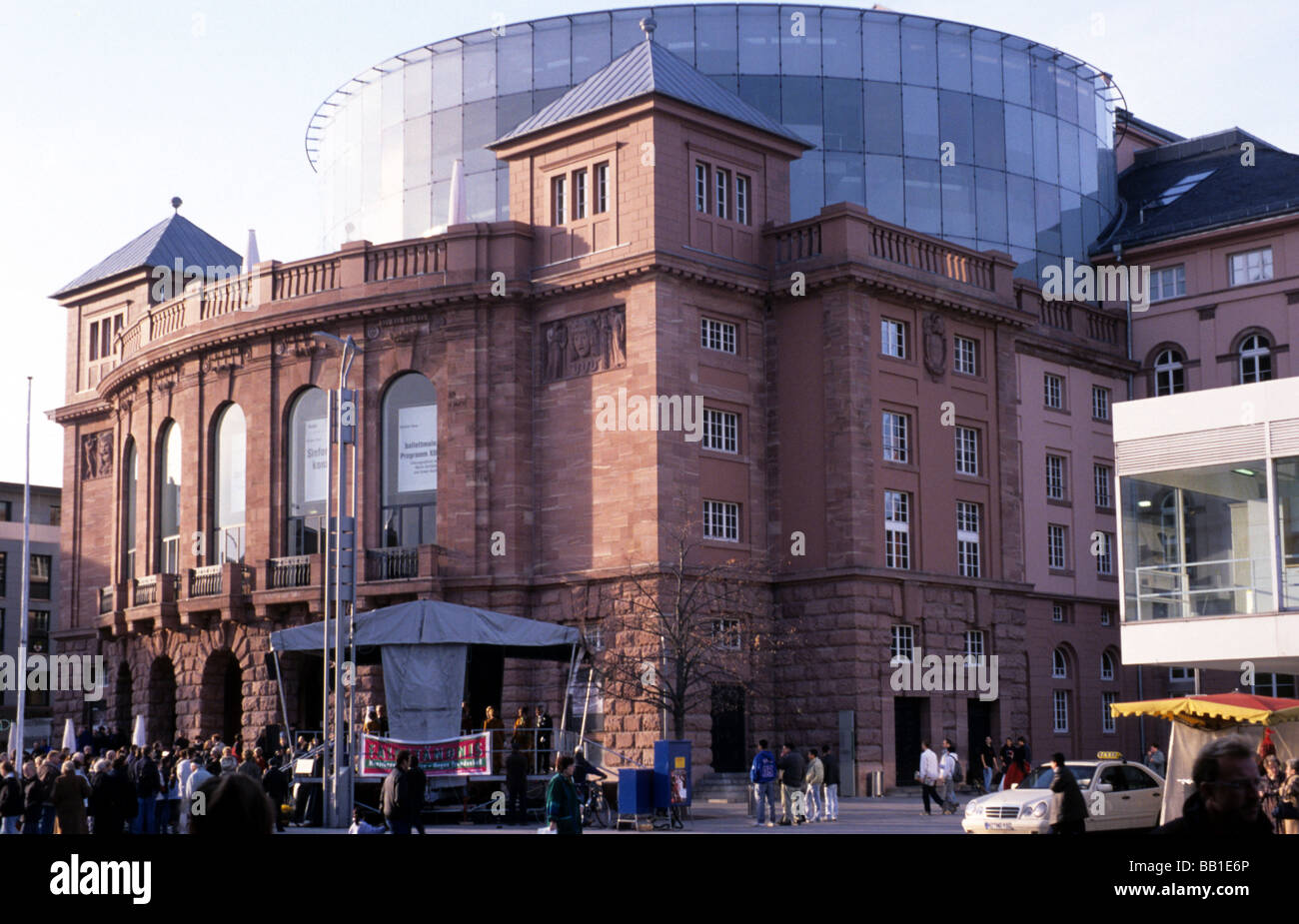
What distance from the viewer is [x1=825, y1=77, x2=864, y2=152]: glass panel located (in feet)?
201

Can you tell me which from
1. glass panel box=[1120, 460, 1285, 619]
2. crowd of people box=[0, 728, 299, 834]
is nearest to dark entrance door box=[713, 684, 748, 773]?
crowd of people box=[0, 728, 299, 834]

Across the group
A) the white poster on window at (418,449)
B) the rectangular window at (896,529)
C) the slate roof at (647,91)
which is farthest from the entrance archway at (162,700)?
the rectangular window at (896,529)

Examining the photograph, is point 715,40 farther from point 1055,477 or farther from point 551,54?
point 1055,477

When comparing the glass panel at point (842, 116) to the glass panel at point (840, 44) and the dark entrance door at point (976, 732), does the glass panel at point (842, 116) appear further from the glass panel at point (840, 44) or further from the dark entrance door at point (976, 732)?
the dark entrance door at point (976, 732)

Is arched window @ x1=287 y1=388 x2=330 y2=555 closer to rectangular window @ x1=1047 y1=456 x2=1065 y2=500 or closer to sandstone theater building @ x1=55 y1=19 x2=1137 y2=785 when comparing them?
sandstone theater building @ x1=55 y1=19 x2=1137 y2=785

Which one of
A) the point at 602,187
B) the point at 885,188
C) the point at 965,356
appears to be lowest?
the point at 965,356

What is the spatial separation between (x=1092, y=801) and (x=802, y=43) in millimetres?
38483

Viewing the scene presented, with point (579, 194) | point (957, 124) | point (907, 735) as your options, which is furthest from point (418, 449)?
point (957, 124)

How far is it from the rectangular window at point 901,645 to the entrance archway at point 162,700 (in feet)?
76.4

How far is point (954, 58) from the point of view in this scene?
207 ft

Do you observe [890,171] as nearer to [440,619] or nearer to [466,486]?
[466,486]

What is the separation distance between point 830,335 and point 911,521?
18.6 feet
